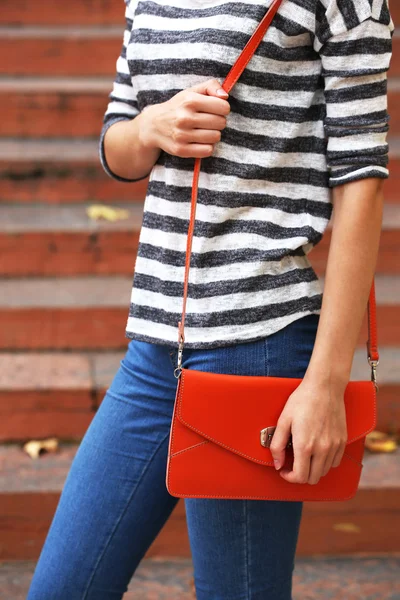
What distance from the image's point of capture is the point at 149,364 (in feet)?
4.92

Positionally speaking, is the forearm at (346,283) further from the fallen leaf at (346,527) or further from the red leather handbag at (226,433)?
the fallen leaf at (346,527)

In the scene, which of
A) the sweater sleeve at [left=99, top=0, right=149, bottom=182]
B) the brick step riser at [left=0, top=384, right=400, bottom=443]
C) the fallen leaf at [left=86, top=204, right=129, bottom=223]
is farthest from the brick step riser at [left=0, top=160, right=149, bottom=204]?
the sweater sleeve at [left=99, top=0, right=149, bottom=182]

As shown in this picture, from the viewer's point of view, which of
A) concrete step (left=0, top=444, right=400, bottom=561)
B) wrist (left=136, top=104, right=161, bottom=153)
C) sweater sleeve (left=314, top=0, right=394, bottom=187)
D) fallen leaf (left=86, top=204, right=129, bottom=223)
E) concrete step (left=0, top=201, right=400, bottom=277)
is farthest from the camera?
fallen leaf (left=86, top=204, right=129, bottom=223)

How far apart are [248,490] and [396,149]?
11.0 ft

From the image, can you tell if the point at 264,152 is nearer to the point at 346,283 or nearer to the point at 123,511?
the point at 346,283

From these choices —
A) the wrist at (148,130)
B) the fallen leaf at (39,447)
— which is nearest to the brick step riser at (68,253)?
the fallen leaf at (39,447)

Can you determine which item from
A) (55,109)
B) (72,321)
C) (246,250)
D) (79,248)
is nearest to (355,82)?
(246,250)

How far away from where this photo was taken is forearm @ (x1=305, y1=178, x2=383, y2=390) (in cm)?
134

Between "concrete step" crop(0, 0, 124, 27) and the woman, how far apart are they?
13.2 feet

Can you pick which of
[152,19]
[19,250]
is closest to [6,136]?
[19,250]

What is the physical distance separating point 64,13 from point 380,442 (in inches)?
137

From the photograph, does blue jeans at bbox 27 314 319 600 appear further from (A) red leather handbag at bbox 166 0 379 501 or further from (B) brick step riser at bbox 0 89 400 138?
(B) brick step riser at bbox 0 89 400 138

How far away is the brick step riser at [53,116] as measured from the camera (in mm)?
4531

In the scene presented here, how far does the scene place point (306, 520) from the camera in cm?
302
